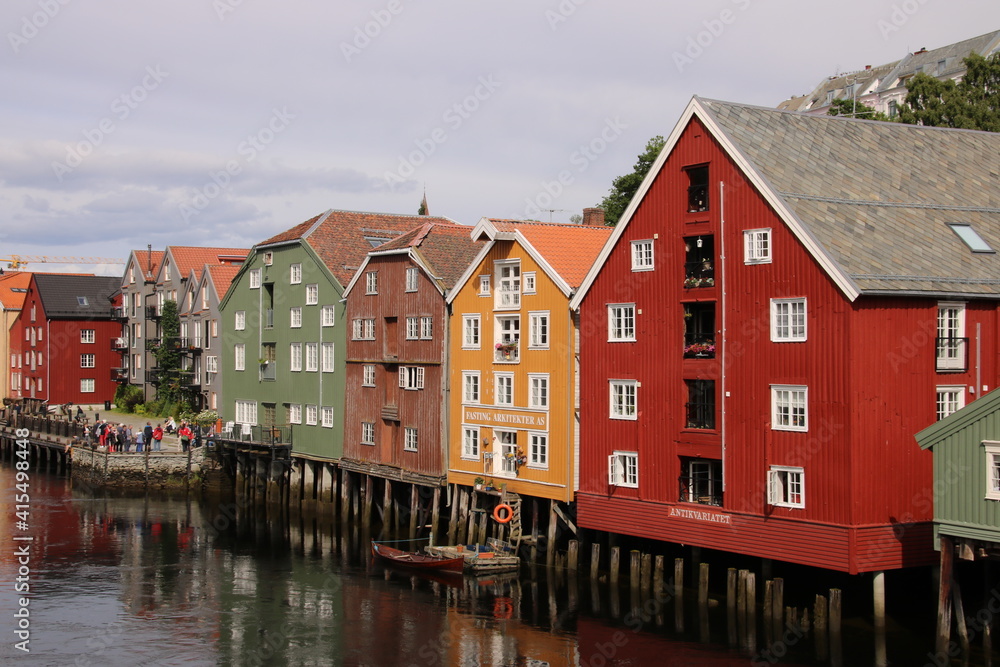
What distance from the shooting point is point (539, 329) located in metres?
47.3

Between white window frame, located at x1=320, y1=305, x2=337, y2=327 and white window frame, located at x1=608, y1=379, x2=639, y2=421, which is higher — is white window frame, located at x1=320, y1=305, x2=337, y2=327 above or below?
above

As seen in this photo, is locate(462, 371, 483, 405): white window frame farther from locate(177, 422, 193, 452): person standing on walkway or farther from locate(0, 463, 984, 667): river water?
locate(177, 422, 193, 452): person standing on walkway

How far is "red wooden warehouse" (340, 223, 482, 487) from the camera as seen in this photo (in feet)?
177

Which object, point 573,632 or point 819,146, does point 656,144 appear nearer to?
point 819,146

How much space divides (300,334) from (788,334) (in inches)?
1424

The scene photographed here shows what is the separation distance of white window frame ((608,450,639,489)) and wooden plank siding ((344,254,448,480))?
12.5m

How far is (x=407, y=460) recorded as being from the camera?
56031 millimetres

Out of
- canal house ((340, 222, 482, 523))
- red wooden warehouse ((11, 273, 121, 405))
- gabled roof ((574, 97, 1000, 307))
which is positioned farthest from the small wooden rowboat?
red wooden warehouse ((11, 273, 121, 405))

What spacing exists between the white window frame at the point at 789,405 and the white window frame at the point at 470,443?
56.9ft

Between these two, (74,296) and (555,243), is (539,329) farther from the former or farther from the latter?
(74,296)

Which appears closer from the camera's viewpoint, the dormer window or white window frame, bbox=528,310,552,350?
the dormer window

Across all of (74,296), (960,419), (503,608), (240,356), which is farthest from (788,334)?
(74,296)

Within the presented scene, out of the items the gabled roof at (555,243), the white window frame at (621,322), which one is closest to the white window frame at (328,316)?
the gabled roof at (555,243)

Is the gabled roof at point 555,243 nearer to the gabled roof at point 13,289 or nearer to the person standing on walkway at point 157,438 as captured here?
the person standing on walkway at point 157,438
